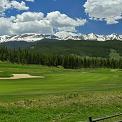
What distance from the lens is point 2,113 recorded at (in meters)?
31.4

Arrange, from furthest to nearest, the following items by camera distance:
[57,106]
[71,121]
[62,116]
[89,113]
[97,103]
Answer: [97,103] < [57,106] < [89,113] < [62,116] < [71,121]

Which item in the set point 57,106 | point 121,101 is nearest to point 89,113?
point 57,106

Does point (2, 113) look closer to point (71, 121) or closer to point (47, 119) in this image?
point (47, 119)

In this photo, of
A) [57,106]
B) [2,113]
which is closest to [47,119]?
[2,113]

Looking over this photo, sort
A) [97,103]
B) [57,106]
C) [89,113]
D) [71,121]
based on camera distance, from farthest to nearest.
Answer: [97,103] → [57,106] → [89,113] → [71,121]

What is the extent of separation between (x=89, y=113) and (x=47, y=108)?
3.90 metres

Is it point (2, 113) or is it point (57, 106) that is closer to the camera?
point (2, 113)

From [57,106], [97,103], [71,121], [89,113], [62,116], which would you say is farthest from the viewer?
[97,103]

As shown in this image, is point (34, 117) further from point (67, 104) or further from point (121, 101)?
point (121, 101)

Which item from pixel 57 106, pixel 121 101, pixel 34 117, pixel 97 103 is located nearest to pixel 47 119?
pixel 34 117

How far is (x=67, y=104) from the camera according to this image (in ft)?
122

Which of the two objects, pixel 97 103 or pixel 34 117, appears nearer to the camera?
pixel 34 117

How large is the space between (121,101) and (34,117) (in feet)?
Answer: 46.6

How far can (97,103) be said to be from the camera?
3891 centimetres
